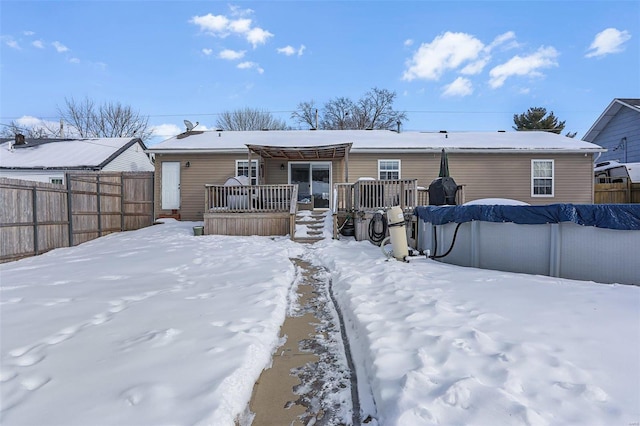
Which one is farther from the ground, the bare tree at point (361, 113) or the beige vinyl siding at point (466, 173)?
the bare tree at point (361, 113)

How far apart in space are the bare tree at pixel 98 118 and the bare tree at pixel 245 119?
7510mm

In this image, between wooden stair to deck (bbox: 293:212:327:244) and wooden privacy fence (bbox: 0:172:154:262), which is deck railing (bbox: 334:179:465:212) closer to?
wooden stair to deck (bbox: 293:212:327:244)

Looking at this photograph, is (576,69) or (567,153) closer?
(567,153)

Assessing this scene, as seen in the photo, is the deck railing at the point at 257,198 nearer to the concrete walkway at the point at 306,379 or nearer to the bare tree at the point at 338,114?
the concrete walkway at the point at 306,379

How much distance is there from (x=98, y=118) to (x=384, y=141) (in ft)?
87.4

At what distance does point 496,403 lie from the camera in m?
1.86

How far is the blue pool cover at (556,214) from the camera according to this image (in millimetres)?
4266

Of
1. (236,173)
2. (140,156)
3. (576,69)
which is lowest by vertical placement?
(236,173)

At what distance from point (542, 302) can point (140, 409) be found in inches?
152

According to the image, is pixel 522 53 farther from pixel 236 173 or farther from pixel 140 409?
pixel 140 409

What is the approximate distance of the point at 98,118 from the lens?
28.2m

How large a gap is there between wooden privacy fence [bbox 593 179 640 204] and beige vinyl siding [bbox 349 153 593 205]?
1.47m

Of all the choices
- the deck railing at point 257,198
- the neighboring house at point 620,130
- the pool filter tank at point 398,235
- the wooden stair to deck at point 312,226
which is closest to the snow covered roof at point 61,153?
the deck railing at point 257,198

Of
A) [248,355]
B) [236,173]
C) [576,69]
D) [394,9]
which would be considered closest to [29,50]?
[236,173]
